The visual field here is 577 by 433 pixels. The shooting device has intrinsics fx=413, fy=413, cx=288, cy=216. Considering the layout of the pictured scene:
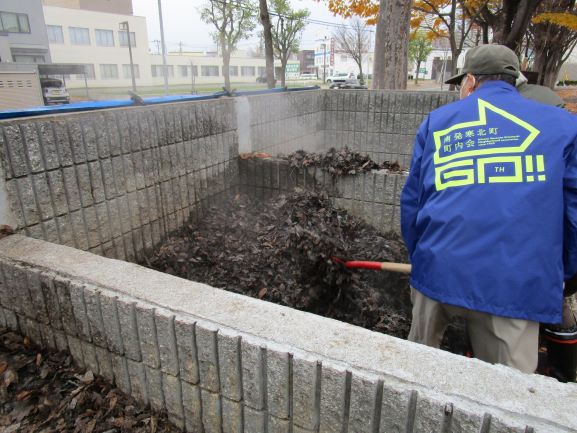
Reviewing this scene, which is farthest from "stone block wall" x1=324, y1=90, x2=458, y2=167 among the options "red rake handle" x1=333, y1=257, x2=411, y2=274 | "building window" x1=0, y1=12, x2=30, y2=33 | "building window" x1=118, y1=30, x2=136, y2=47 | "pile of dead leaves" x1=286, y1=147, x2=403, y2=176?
"building window" x1=118, y1=30, x2=136, y2=47

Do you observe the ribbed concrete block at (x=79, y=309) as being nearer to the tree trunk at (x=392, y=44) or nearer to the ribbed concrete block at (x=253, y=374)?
the ribbed concrete block at (x=253, y=374)

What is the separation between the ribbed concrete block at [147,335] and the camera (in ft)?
6.04

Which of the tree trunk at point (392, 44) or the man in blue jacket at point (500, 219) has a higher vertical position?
the tree trunk at point (392, 44)

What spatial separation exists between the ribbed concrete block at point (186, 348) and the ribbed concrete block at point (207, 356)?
25 millimetres

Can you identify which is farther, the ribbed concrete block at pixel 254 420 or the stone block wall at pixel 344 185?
the stone block wall at pixel 344 185

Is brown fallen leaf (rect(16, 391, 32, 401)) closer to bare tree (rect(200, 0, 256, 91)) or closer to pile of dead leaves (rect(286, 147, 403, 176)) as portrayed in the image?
pile of dead leaves (rect(286, 147, 403, 176))

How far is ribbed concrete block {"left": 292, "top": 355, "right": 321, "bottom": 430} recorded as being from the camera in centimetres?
151

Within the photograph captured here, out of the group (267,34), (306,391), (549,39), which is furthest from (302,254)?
(549,39)

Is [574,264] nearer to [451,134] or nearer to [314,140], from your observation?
[451,134]

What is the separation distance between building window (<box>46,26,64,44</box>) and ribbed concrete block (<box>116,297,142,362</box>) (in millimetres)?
59092

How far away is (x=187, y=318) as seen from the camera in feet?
5.77

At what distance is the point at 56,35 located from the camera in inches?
1961

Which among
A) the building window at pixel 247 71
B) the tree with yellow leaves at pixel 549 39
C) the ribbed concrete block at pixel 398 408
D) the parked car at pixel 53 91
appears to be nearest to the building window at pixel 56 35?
the building window at pixel 247 71

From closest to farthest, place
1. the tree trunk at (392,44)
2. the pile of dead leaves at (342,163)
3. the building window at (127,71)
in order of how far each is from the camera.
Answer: the pile of dead leaves at (342,163) < the tree trunk at (392,44) < the building window at (127,71)
